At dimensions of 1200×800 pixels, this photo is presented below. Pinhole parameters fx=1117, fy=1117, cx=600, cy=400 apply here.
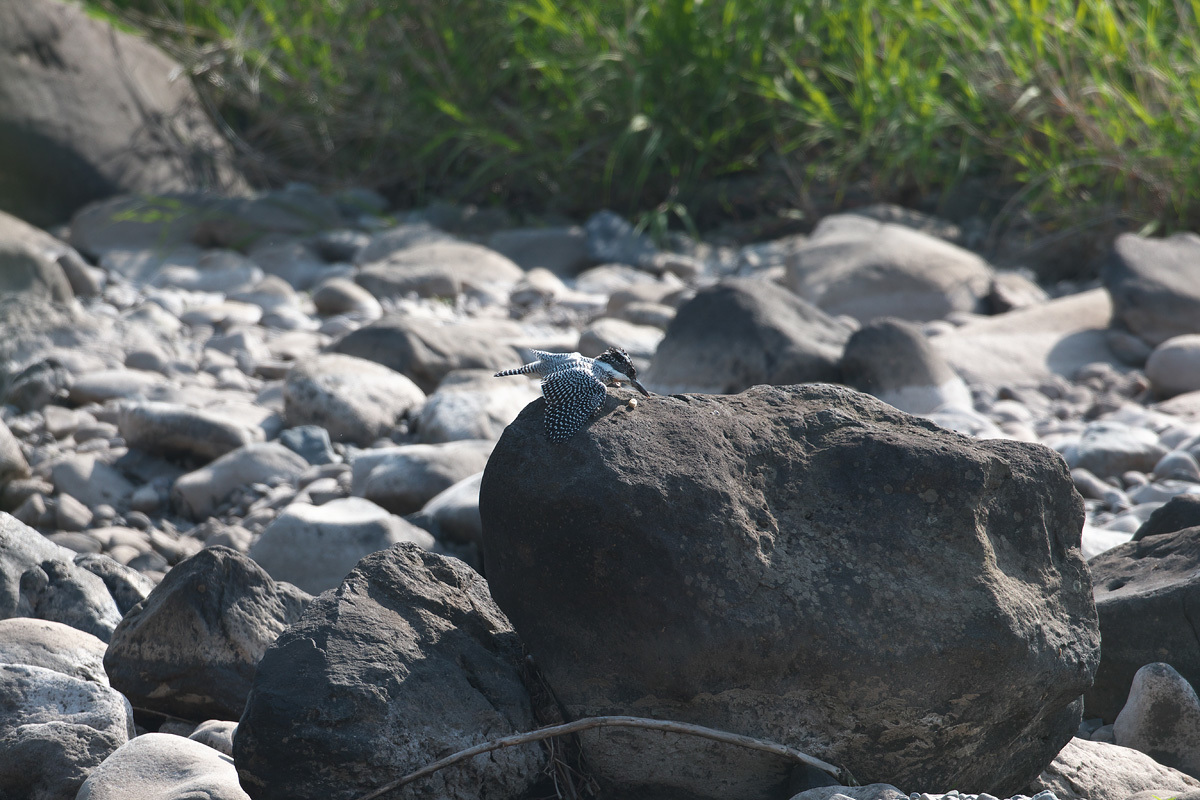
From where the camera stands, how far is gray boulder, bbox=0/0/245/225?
249 inches

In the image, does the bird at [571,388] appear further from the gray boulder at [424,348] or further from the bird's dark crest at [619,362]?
the gray boulder at [424,348]

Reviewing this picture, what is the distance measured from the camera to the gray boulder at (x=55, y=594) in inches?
86.4

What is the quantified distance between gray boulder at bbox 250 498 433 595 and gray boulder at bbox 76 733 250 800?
0.98m

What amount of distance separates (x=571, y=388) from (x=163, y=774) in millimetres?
810

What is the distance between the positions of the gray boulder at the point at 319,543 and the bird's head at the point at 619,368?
108cm

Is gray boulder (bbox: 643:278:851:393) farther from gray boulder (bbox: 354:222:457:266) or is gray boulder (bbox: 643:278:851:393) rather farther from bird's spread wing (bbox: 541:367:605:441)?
gray boulder (bbox: 354:222:457:266)

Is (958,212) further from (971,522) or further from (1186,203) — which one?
(971,522)

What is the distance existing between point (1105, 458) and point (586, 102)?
12.7 ft

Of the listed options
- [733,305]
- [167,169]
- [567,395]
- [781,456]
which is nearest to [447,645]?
[567,395]

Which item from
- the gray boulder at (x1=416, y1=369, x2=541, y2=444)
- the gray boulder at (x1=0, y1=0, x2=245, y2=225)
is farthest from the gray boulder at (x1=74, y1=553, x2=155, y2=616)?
the gray boulder at (x1=0, y1=0, x2=245, y2=225)

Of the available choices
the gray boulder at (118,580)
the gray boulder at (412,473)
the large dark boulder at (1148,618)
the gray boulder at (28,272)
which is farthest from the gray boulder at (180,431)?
the large dark boulder at (1148,618)

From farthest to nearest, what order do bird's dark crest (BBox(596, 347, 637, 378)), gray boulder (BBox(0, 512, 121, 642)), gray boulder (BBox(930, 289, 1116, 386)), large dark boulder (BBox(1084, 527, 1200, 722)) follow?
gray boulder (BBox(930, 289, 1116, 386)), gray boulder (BBox(0, 512, 121, 642)), large dark boulder (BBox(1084, 527, 1200, 722)), bird's dark crest (BBox(596, 347, 637, 378))

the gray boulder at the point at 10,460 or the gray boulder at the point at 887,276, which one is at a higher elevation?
the gray boulder at the point at 887,276

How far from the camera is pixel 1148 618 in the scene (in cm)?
205
